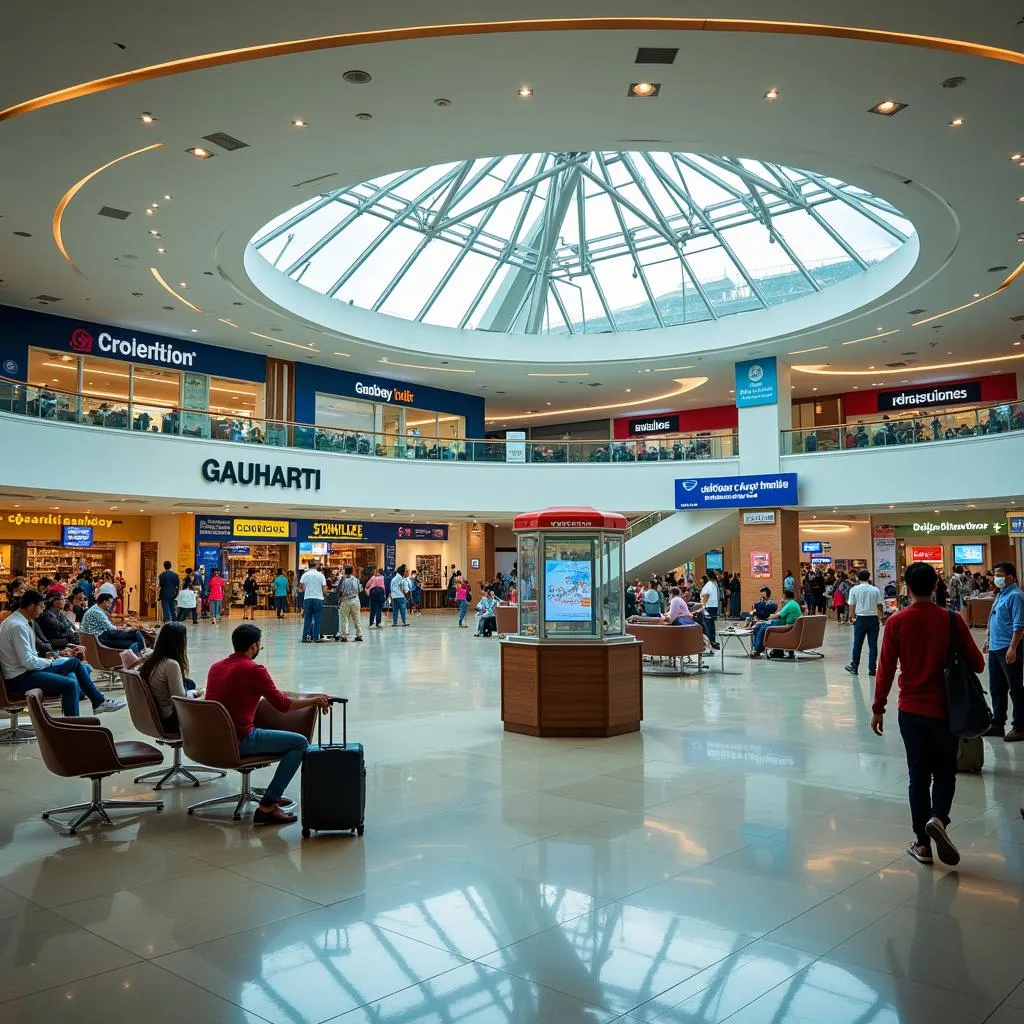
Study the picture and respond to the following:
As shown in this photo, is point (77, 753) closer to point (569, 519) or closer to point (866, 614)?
point (569, 519)

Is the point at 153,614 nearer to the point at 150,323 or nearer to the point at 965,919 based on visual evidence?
the point at 150,323

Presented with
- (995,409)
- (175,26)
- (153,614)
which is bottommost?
(153,614)

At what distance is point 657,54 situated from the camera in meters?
9.30

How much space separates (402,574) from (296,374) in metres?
7.20

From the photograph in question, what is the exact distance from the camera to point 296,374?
2672cm

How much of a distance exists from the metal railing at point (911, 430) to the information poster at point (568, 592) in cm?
1728

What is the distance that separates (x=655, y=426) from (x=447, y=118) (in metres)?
24.0

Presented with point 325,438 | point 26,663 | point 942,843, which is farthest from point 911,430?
point 26,663

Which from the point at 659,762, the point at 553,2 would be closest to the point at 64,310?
the point at 553,2

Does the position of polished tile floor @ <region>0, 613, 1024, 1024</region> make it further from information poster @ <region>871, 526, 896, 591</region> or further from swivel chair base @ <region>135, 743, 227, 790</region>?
information poster @ <region>871, 526, 896, 591</region>

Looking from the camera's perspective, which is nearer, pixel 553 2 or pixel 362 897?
pixel 362 897

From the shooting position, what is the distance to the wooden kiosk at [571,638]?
851cm

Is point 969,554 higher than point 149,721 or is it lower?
higher

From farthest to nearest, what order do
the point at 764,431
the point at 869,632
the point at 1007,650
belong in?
the point at 764,431 < the point at 869,632 < the point at 1007,650
